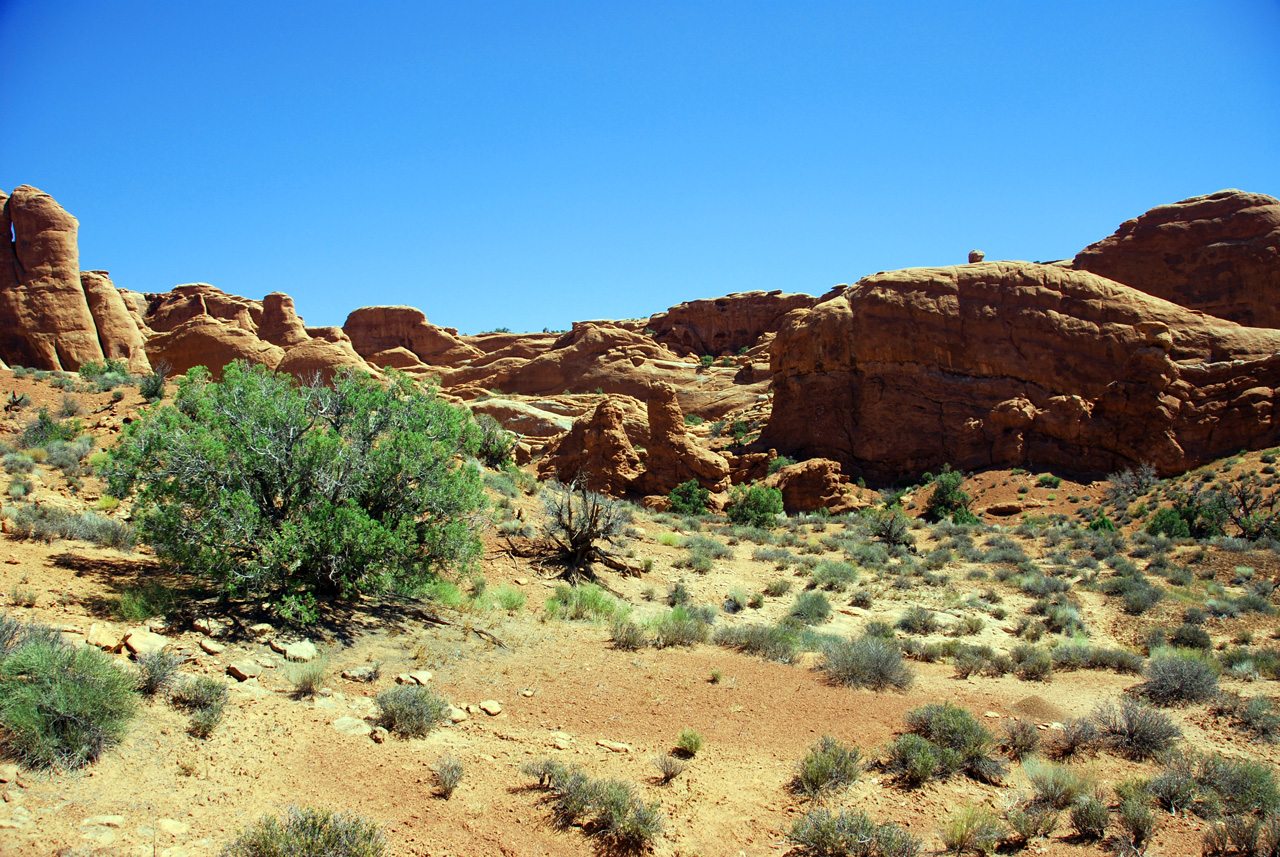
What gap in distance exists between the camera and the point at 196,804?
468cm

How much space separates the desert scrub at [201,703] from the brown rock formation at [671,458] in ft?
65.6

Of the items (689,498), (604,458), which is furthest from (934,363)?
(604,458)

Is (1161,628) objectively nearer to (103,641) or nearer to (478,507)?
(478,507)

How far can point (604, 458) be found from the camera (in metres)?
25.0

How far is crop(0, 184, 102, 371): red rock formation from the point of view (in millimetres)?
31828

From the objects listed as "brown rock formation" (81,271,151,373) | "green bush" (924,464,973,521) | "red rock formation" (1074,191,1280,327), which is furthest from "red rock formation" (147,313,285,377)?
"red rock formation" (1074,191,1280,327)

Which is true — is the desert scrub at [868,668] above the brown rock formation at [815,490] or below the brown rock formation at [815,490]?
below

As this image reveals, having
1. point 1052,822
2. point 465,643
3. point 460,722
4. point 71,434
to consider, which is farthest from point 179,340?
point 1052,822

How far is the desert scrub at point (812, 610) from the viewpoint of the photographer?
12945mm

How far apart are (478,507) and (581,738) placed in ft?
14.8

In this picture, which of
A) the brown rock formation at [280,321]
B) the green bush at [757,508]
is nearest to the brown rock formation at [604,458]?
the green bush at [757,508]

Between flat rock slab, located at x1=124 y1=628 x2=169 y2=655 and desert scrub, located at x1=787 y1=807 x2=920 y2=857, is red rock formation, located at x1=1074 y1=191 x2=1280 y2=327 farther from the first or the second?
flat rock slab, located at x1=124 y1=628 x2=169 y2=655

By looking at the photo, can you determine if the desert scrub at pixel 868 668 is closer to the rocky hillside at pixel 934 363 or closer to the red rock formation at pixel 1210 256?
the rocky hillside at pixel 934 363

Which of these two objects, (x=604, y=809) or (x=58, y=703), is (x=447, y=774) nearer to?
(x=604, y=809)
